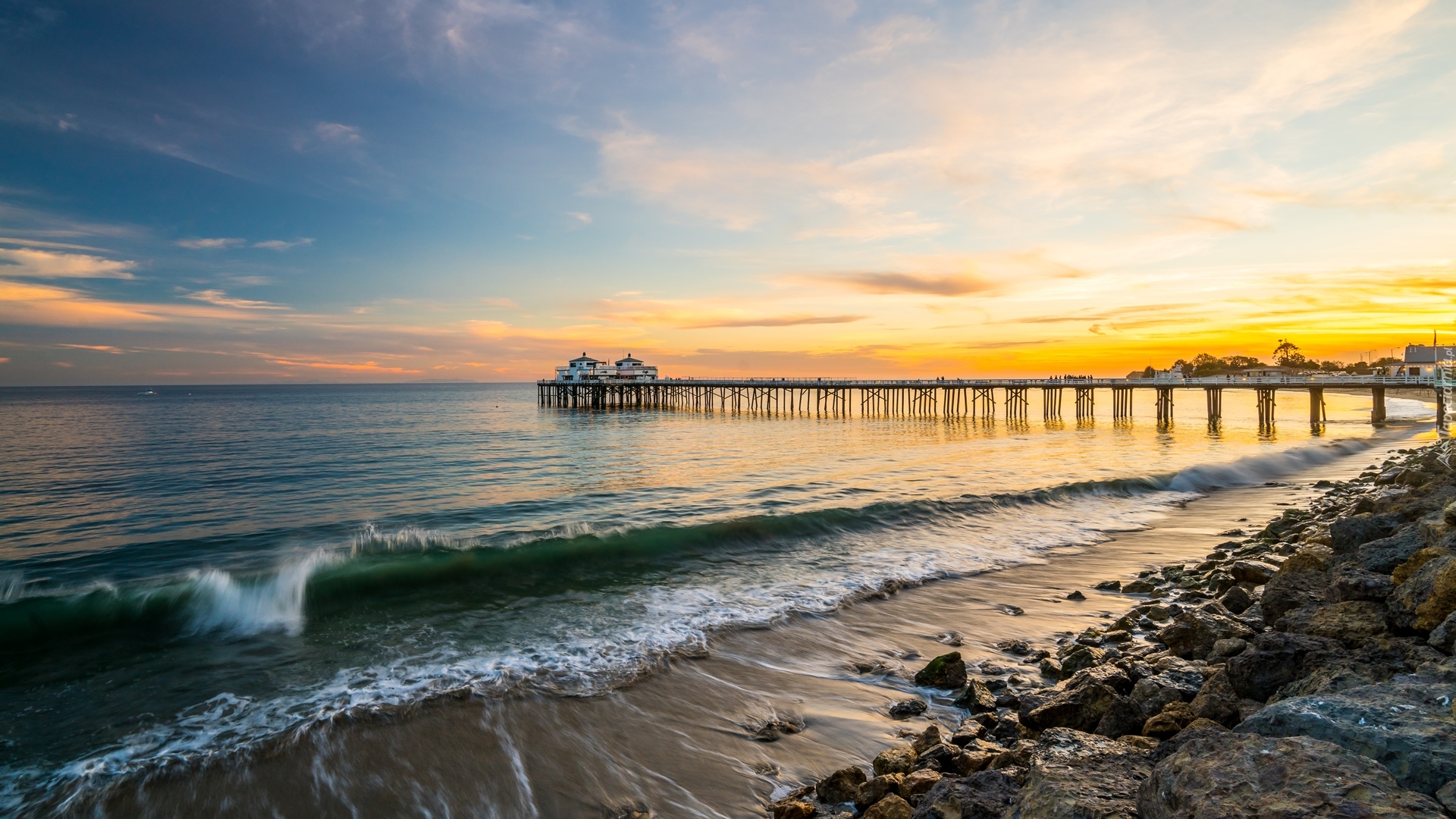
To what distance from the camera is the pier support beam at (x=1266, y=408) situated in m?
46.0

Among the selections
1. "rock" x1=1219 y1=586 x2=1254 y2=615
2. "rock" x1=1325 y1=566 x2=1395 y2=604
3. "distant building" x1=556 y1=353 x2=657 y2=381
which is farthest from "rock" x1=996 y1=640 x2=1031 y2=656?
"distant building" x1=556 y1=353 x2=657 y2=381

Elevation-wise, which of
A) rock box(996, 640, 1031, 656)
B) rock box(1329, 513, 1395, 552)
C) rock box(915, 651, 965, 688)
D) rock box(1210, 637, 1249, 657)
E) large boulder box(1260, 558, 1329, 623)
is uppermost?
rock box(1329, 513, 1395, 552)

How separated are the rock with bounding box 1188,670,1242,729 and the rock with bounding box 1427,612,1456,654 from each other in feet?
4.39

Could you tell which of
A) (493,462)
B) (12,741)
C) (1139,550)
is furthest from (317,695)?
(493,462)

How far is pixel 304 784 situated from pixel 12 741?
10.6 feet

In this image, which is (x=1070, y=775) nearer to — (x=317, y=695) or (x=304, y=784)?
(x=304, y=784)

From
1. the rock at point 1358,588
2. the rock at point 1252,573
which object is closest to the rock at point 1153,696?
the rock at point 1358,588

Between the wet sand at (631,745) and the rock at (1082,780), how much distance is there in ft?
6.79

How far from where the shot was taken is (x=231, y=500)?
1861 centimetres

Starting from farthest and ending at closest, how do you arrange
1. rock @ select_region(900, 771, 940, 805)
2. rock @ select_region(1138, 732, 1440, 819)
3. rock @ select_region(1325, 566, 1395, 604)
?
rock @ select_region(1325, 566, 1395, 604), rock @ select_region(900, 771, 940, 805), rock @ select_region(1138, 732, 1440, 819)

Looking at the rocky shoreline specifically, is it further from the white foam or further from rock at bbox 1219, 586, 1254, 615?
the white foam

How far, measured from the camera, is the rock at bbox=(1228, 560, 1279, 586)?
9.27 metres

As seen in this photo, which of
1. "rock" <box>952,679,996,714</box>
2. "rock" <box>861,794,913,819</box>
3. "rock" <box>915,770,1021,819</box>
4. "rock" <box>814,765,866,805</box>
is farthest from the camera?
"rock" <box>952,679,996,714</box>

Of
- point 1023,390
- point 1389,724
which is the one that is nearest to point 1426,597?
point 1389,724
